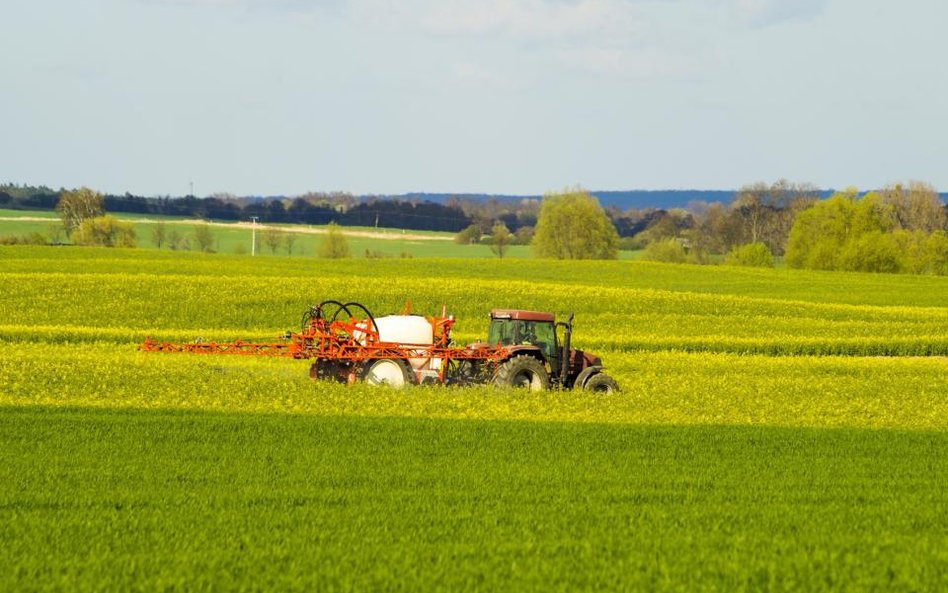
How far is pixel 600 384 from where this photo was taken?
26.2m

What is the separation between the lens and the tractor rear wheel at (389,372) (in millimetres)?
25578

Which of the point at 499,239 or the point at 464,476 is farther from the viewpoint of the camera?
the point at 499,239

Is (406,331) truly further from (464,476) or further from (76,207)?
(76,207)

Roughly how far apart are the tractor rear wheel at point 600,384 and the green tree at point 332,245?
300 ft

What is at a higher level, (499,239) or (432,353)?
(432,353)

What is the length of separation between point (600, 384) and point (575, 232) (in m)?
93.3

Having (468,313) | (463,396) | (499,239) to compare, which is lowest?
(468,313)

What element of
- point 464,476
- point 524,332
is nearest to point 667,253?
point 524,332

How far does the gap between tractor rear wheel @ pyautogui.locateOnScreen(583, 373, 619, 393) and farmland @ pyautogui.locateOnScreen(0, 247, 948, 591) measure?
907mm

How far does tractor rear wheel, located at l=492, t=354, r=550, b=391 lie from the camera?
25.1 metres

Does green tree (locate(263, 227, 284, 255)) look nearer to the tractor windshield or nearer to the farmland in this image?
Result: the farmland

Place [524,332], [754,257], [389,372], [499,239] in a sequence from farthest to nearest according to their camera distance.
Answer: [499,239] < [754,257] < [524,332] < [389,372]

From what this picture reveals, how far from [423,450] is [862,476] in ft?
19.8

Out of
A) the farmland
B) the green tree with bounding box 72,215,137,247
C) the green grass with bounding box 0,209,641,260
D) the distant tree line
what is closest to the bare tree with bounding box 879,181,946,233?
the green grass with bounding box 0,209,641,260
